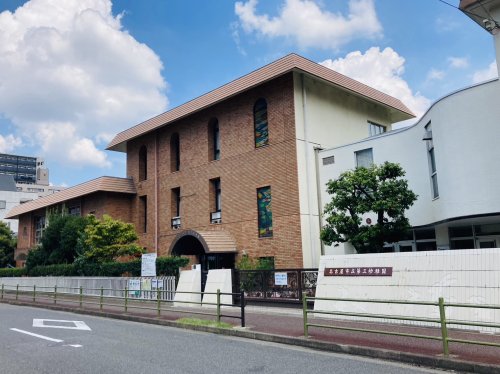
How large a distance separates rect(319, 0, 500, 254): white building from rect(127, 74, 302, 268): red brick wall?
15.9 ft

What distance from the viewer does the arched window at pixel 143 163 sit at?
30.3 metres

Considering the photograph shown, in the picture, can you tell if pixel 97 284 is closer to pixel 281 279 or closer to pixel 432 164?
pixel 281 279

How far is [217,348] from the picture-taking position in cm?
966

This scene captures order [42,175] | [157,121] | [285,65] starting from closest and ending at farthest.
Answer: [285,65], [157,121], [42,175]

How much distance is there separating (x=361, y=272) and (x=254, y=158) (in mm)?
10642

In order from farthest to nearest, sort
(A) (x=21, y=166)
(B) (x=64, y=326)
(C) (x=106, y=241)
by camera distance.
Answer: (A) (x=21, y=166) < (C) (x=106, y=241) < (B) (x=64, y=326)

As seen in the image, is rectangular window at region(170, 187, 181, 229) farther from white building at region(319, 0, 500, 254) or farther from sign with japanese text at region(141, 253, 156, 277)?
white building at region(319, 0, 500, 254)

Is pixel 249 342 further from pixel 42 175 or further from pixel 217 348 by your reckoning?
pixel 42 175

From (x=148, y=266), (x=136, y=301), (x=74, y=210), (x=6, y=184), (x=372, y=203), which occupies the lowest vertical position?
(x=136, y=301)

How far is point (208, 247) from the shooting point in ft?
69.5

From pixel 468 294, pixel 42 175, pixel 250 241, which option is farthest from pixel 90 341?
pixel 42 175

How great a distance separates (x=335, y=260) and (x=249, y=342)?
4201mm

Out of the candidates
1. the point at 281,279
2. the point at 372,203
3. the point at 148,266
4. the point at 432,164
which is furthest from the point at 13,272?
the point at 432,164

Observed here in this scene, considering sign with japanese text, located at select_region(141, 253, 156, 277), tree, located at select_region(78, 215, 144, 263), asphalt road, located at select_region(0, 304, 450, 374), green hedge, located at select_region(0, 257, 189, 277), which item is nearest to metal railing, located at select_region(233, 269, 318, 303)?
green hedge, located at select_region(0, 257, 189, 277)
